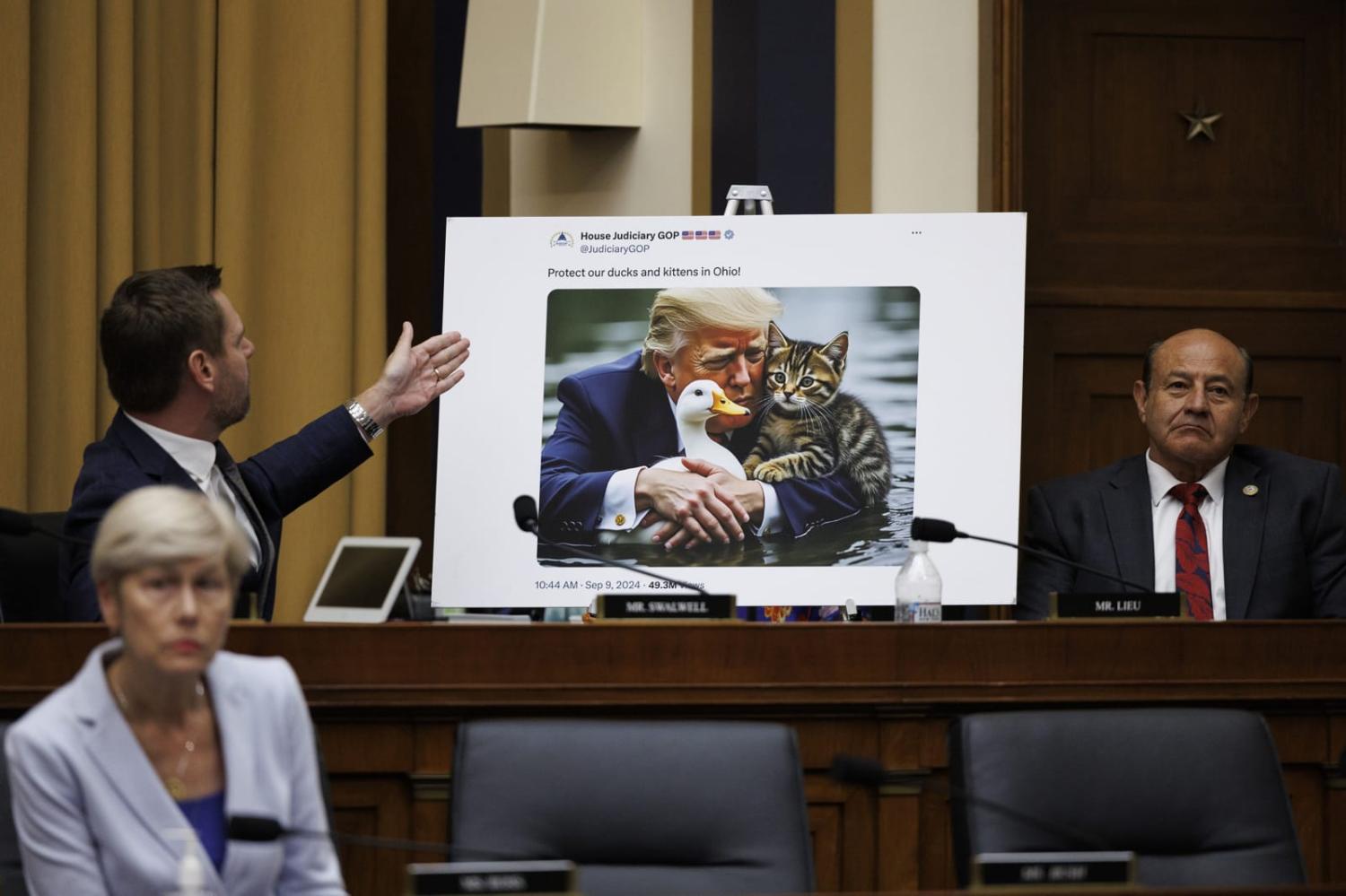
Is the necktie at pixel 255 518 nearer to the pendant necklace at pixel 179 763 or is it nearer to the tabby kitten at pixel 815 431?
the tabby kitten at pixel 815 431

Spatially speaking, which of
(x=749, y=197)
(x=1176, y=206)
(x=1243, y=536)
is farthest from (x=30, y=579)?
(x=1176, y=206)

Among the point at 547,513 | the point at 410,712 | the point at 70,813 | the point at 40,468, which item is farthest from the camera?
the point at 40,468

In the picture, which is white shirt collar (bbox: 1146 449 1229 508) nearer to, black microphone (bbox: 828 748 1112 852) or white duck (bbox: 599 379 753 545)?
white duck (bbox: 599 379 753 545)

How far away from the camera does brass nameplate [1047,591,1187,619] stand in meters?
3.16

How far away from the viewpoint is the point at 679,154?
5344 mm

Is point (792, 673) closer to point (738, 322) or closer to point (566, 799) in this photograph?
point (566, 799)

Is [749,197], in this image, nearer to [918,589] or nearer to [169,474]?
[918,589]

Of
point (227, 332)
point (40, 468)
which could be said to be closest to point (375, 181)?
point (40, 468)

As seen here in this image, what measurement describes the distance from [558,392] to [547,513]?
0.95 feet

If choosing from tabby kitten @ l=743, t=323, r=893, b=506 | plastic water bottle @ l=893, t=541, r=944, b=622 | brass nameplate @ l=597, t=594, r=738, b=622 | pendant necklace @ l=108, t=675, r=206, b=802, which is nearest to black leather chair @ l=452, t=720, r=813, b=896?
pendant necklace @ l=108, t=675, r=206, b=802

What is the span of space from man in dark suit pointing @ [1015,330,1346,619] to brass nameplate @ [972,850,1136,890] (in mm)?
1933

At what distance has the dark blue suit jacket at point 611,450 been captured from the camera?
404cm

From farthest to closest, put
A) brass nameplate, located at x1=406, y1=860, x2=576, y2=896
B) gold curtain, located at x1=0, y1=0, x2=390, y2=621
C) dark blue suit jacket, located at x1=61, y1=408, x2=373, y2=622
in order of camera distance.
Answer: gold curtain, located at x1=0, y1=0, x2=390, y2=621, dark blue suit jacket, located at x1=61, y1=408, x2=373, y2=622, brass nameplate, located at x1=406, y1=860, x2=576, y2=896

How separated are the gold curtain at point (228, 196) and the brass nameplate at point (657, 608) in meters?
2.10
